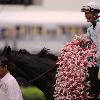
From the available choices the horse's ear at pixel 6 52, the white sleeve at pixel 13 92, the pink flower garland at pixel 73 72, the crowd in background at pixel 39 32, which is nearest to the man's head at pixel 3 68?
the white sleeve at pixel 13 92

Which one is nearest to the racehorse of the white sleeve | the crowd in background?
the white sleeve

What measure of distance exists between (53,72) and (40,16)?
10.8 m

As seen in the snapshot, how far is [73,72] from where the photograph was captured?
828 cm

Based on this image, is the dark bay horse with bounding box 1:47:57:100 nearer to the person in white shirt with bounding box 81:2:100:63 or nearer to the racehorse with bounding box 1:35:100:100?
the racehorse with bounding box 1:35:100:100

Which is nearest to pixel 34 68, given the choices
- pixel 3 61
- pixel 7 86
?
pixel 3 61

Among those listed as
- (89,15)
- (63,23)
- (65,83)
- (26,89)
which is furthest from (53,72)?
(63,23)

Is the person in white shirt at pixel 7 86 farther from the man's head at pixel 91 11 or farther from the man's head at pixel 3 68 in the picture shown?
the man's head at pixel 91 11

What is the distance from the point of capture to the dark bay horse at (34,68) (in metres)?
8.66

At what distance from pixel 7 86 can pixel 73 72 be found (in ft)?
3.30

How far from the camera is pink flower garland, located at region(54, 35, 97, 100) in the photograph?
823cm

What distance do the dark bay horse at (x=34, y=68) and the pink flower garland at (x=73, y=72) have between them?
0.28m

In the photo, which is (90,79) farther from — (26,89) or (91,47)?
(26,89)

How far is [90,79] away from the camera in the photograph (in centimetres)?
822

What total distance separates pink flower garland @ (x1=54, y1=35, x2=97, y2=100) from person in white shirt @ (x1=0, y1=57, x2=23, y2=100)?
78 centimetres
